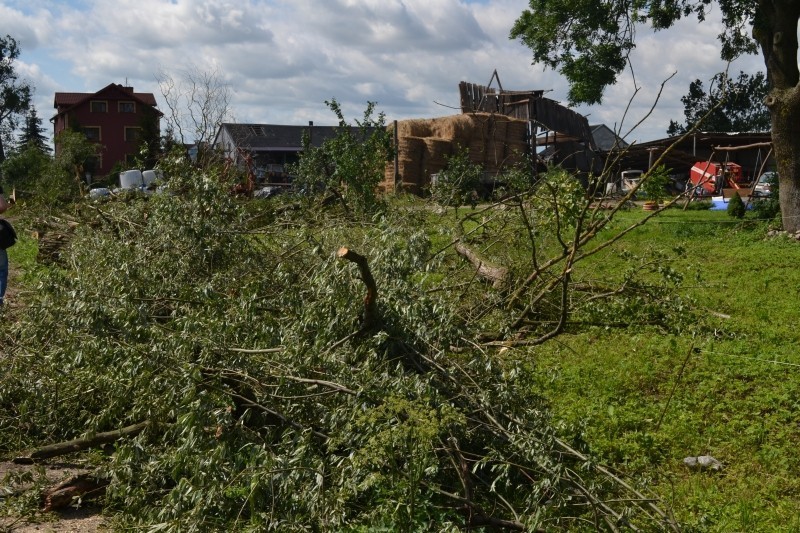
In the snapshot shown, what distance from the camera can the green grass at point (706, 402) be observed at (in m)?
5.05

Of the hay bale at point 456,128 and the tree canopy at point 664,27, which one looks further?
the hay bale at point 456,128

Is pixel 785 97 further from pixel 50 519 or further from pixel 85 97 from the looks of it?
pixel 85 97

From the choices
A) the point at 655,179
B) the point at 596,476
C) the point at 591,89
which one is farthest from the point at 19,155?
the point at 596,476

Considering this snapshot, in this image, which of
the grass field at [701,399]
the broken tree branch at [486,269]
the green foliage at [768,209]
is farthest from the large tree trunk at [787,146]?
the broken tree branch at [486,269]

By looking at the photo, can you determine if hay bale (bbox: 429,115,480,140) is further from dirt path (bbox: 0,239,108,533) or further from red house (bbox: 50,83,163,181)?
red house (bbox: 50,83,163,181)

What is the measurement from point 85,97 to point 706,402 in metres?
62.3

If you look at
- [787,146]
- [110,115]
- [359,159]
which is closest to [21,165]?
[110,115]

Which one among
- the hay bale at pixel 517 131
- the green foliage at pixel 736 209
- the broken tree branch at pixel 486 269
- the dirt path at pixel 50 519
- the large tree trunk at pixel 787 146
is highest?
the hay bale at pixel 517 131

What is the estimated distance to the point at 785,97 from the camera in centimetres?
1473

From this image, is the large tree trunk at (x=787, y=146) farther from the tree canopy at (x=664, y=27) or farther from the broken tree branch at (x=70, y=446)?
the broken tree branch at (x=70, y=446)

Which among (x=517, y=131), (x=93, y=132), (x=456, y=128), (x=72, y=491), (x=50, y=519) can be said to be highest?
(x=93, y=132)

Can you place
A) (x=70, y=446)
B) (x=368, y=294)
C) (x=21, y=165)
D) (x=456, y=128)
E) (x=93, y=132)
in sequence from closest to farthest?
1. (x=368, y=294)
2. (x=70, y=446)
3. (x=456, y=128)
4. (x=21, y=165)
5. (x=93, y=132)

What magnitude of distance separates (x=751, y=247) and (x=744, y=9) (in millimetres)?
5174

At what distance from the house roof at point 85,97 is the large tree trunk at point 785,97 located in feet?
161
